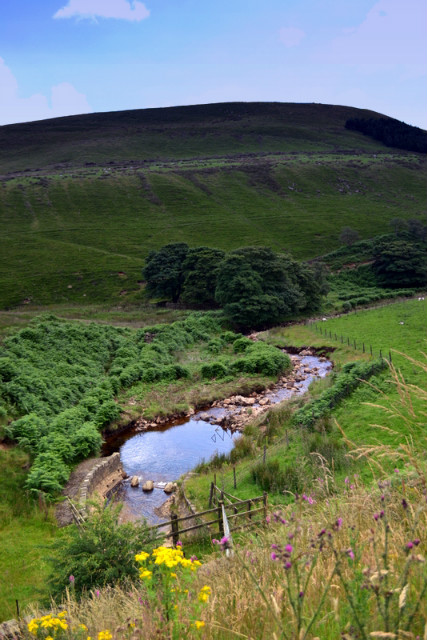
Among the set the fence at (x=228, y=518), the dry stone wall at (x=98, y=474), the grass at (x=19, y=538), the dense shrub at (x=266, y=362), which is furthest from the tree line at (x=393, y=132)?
the grass at (x=19, y=538)

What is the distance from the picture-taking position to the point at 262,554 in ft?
13.3

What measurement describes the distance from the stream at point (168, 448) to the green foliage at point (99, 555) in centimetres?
549

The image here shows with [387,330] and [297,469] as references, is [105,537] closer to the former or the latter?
[297,469]

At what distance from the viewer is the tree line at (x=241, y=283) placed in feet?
146

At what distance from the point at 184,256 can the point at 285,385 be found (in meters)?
39.9

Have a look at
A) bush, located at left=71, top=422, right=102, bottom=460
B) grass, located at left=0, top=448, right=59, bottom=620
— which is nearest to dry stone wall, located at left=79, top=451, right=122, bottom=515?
bush, located at left=71, top=422, right=102, bottom=460

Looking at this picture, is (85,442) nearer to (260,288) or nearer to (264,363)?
(264,363)

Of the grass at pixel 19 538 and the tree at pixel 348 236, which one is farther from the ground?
the tree at pixel 348 236

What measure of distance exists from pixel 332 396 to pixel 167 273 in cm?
4528

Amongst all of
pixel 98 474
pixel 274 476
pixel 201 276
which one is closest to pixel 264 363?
pixel 98 474

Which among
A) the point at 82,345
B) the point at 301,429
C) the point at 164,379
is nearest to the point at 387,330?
the point at 164,379

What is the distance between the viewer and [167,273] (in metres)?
61.2

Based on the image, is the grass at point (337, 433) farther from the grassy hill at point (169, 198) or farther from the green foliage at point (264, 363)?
the grassy hill at point (169, 198)

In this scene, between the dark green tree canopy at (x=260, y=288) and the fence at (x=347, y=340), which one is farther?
the dark green tree canopy at (x=260, y=288)
